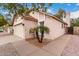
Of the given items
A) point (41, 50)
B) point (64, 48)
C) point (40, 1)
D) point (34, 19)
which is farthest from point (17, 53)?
point (40, 1)

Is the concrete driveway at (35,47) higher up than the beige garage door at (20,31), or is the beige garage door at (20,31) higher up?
the beige garage door at (20,31)

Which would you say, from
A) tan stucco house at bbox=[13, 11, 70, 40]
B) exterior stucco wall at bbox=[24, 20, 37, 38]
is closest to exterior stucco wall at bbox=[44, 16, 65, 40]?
tan stucco house at bbox=[13, 11, 70, 40]

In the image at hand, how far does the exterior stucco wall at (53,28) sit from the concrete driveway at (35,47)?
7 centimetres

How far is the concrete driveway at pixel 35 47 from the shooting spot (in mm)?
2211

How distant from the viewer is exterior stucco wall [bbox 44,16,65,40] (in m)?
2.26

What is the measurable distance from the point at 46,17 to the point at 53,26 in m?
0.18

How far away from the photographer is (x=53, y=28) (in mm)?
2260

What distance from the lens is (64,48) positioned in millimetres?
2209

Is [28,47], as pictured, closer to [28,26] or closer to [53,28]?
[28,26]

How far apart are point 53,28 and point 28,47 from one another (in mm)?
495

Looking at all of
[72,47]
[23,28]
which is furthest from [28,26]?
[72,47]

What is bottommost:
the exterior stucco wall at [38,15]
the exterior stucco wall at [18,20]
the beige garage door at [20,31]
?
the beige garage door at [20,31]

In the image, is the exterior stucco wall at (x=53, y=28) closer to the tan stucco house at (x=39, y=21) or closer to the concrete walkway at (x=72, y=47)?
the tan stucco house at (x=39, y=21)

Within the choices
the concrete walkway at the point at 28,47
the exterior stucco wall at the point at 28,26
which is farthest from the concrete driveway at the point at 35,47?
the exterior stucco wall at the point at 28,26
